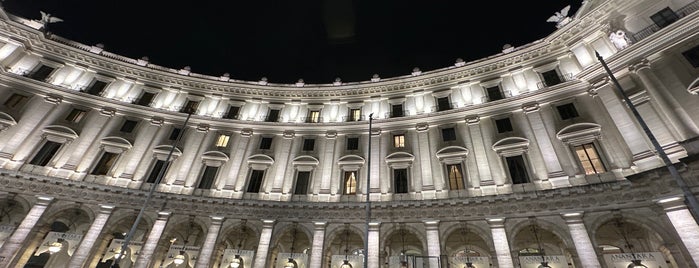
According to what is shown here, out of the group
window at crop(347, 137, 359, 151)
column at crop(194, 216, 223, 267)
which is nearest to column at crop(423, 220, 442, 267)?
window at crop(347, 137, 359, 151)

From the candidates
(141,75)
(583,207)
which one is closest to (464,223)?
(583,207)

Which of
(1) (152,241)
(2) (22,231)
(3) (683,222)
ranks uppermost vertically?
(3) (683,222)

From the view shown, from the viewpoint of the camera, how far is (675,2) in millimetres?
19953

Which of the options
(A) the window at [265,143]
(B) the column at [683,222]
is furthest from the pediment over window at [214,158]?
(B) the column at [683,222]

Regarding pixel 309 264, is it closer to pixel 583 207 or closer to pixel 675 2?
pixel 583 207

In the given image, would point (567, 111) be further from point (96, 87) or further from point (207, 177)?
point (96, 87)

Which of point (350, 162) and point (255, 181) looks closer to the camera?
point (350, 162)

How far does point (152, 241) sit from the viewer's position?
21.4m

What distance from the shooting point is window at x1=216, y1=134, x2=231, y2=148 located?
2788 centimetres

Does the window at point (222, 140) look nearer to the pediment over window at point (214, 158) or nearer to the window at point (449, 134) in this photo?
the pediment over window at point (214, 158)

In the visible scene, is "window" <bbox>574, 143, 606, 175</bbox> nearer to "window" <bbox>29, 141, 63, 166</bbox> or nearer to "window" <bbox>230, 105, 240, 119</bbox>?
"window" <bbox>230, 105, 240, 119</bbox>

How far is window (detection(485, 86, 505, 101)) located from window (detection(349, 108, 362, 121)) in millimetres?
11490

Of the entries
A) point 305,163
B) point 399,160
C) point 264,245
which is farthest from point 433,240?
point 305,163

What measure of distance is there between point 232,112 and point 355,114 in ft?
40.5
